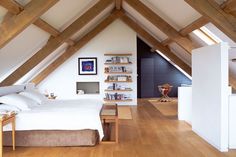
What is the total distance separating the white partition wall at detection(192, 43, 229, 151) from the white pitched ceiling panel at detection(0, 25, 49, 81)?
3.36 metres

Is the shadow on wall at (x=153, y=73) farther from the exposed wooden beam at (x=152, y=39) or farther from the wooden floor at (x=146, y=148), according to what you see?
the wooden floor at (x=146, y=148)

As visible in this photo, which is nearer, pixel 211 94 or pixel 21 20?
pixel 21 20

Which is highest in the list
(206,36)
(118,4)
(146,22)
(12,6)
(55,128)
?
(118,4)

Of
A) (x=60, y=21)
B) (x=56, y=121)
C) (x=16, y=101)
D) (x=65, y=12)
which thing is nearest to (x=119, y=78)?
(x=60, y=21)

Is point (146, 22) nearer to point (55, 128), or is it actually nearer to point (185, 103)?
point (185, 103)

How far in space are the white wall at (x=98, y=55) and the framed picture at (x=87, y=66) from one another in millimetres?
147

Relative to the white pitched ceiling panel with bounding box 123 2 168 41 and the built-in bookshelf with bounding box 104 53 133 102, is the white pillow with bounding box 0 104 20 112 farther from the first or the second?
the built-in bookshelf with bounding box 104 53 133 102

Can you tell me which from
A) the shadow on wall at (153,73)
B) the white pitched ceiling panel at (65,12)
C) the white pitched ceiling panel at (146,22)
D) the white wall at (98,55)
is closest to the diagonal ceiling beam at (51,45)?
the white pitched ceiling panel at (65,12)

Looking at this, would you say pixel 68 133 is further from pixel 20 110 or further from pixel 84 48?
pixel 84 48

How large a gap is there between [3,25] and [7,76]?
2.34m

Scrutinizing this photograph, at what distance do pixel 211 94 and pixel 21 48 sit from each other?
3860 millimetres

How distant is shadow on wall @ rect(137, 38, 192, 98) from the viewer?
11922 mm

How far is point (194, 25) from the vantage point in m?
5.05

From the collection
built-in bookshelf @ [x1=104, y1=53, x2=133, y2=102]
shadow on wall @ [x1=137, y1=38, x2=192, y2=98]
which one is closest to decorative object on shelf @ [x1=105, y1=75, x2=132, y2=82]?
built-in bookshelf @ [x1=104, y1=53, x2=133, y2=102]
